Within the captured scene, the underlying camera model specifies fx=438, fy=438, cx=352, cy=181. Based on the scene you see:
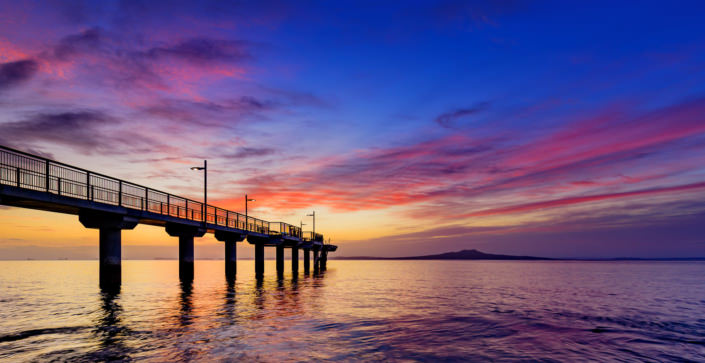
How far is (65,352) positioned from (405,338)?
11.9m

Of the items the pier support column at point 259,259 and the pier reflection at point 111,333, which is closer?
the pier reflection at point 111,333

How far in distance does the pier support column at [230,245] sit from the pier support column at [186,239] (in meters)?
6.12

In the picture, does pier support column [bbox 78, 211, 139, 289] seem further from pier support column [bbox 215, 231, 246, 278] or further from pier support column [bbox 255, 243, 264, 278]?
pier support column [bbox 255, 243, 264, 278]

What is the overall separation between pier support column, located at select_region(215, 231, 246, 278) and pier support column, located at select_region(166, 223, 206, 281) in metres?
6.12

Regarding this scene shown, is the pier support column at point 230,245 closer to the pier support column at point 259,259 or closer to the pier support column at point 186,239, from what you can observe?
the pier support column at point 259,259

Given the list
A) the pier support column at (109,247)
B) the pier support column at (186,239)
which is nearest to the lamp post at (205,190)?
the pier support column at (186,239)

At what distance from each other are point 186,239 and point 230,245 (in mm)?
13912

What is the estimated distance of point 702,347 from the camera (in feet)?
57.2

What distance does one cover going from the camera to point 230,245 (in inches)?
2249

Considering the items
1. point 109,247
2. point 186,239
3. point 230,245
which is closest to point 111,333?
point 109,247

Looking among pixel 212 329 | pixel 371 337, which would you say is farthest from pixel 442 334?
pixel 212 329

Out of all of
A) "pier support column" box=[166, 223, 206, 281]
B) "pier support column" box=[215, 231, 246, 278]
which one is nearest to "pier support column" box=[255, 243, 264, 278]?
"pier support column" box=[215, 231, 246, 278]

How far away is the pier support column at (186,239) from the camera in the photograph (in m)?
40.8

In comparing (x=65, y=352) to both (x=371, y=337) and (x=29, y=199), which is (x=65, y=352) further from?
(x=29, y=199)
